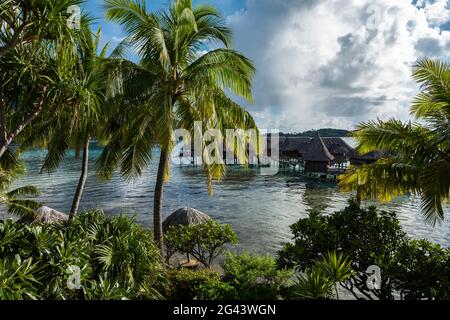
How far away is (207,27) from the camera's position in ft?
29.5

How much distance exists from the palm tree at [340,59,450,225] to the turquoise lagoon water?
760 cm

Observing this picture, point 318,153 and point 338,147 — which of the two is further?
point 338,147

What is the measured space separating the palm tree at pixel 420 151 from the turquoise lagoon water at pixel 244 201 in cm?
760

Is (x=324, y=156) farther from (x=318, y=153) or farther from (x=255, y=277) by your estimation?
(x=255, y=277)

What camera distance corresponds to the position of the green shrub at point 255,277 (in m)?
6.16

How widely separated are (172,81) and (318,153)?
32.2 m

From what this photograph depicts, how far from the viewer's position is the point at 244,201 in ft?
81.8

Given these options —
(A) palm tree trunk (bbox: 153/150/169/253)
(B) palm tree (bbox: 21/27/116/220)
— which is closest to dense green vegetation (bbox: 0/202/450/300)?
(A) palm tree trunk (bbox: 153/150/169/253)

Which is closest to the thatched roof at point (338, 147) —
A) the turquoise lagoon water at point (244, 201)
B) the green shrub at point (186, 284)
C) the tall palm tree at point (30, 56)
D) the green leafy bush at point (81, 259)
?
the turquoise lagoon water at point (244, 201)

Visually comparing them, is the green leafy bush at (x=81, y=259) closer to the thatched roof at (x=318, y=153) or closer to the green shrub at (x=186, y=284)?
the green shrub at (x=186, y=284)

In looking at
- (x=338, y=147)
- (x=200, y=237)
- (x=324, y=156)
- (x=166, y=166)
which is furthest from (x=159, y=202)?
(x=338, y=147)

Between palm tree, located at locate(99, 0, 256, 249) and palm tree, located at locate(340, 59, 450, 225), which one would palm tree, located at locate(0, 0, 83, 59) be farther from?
palm tree, located at locate(340, 59, 450, 225)

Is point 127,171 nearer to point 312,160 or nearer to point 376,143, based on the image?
point 376,143
